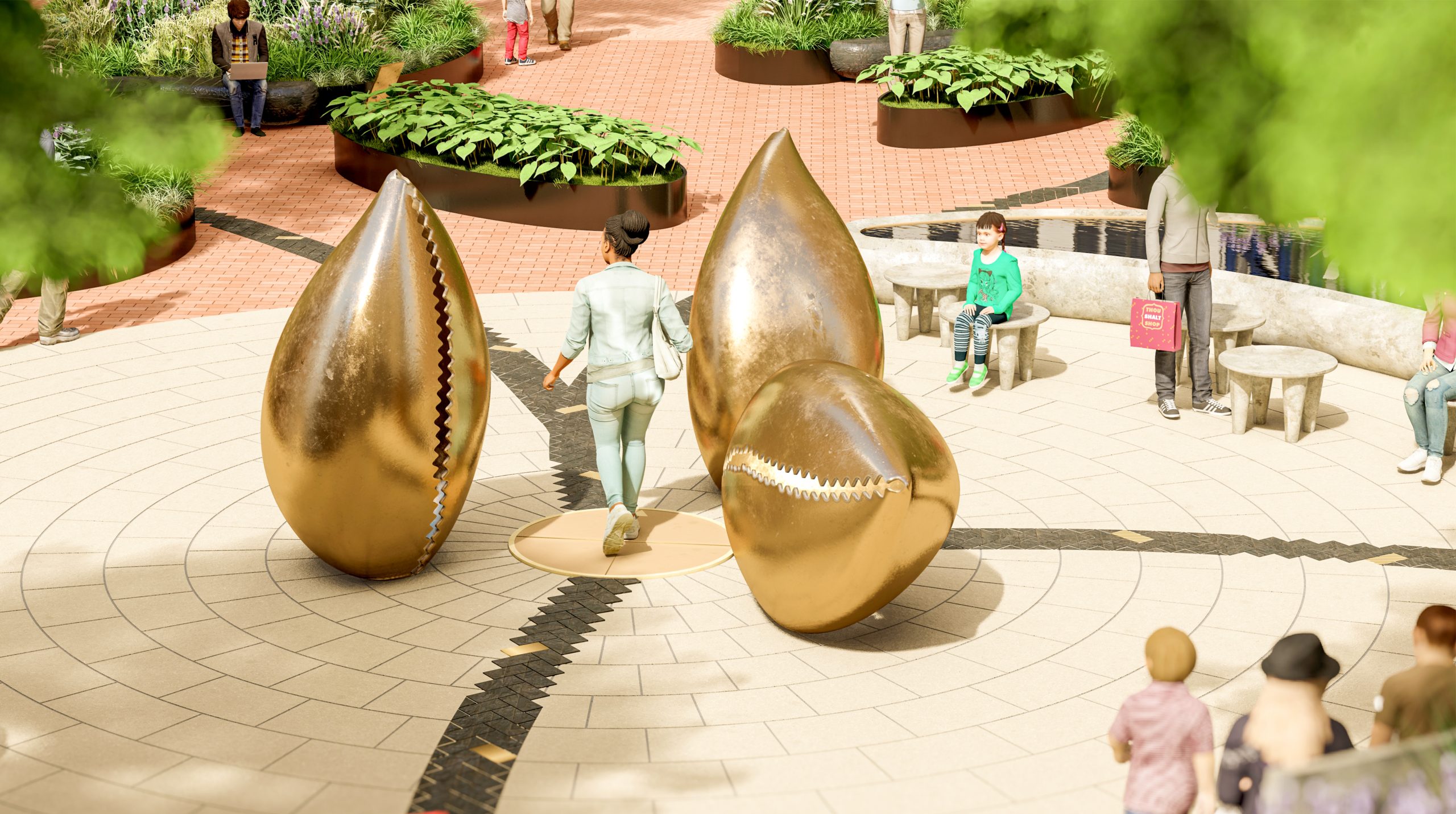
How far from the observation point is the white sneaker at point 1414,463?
956 cm

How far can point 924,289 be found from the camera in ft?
41.7

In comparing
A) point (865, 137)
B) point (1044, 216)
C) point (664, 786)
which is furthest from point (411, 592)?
point (865, 137)

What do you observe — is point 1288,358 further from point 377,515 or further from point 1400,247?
point 1400,247

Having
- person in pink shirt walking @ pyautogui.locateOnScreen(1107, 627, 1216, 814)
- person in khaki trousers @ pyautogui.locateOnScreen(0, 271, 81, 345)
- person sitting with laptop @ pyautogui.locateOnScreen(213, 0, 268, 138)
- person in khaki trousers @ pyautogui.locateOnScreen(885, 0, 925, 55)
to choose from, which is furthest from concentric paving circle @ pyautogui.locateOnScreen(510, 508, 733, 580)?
person in khaki trousers @ pyautogui.locateOnScreen(885, 0, 925, 55)

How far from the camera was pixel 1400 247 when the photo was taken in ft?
11.6

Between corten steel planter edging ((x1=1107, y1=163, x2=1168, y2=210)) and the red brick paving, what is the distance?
304mm

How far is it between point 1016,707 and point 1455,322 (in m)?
4.86

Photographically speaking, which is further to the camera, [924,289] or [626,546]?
[924,289]

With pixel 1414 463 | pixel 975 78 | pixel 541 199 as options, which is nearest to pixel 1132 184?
pixel 975 78

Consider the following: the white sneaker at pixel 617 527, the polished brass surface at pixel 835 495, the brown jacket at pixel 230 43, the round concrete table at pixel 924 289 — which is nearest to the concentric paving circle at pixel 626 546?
the white sneaker at pixel 617 527

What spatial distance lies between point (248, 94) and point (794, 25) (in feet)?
32.0

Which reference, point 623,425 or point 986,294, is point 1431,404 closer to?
point 986,294

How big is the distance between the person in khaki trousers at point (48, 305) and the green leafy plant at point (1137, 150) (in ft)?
39.3

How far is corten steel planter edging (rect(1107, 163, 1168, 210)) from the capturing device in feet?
57.8
